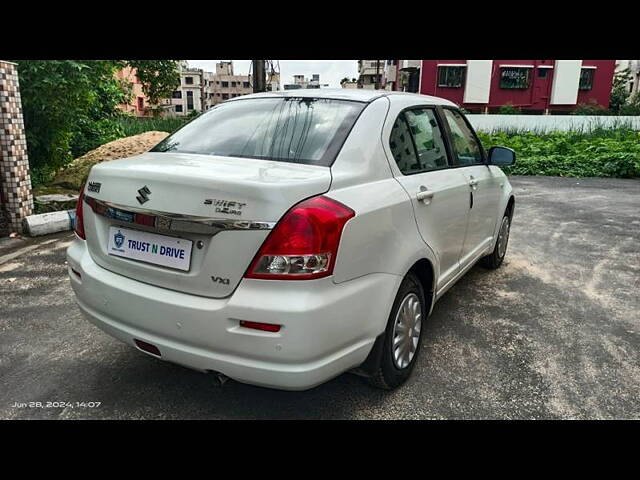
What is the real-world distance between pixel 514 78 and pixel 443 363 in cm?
3350

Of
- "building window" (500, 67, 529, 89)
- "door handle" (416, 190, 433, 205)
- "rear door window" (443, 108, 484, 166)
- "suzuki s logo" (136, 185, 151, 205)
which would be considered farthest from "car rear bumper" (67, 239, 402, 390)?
"building window" (500, 67, 529, 89)

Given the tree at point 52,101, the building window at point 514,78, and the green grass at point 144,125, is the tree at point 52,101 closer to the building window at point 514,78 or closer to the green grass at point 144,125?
the green grass at point 144,125

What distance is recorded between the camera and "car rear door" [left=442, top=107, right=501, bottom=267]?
3574 millimetres

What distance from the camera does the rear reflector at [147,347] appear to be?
2244 millimetres

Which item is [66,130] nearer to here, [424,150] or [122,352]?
[122,352]

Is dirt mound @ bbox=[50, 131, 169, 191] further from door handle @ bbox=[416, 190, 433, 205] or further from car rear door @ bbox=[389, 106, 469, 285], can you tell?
door handle @ bbox=[416, 190, 433, 205]

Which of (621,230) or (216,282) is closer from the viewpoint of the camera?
(216,282)

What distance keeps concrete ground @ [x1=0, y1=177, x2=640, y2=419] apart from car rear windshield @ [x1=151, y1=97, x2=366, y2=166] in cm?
128

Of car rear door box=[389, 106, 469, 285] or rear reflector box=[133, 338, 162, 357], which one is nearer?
rear reflector box=[133, 338, 162, 357]

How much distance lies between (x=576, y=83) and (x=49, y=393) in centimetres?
3638

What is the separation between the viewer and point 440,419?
8.11ft

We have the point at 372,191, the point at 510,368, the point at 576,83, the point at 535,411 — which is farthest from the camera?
the point at 576,83

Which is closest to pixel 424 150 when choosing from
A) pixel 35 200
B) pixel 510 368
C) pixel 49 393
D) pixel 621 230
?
pixel 510 368

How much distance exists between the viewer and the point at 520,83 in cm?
3231
